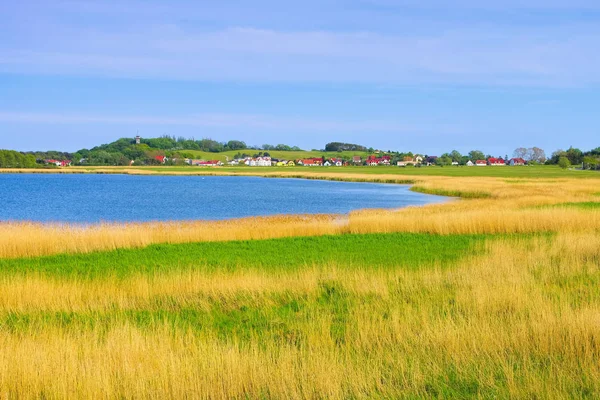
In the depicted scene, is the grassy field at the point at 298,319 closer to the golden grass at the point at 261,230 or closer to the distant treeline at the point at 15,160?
the golden grass at the point at 261,230

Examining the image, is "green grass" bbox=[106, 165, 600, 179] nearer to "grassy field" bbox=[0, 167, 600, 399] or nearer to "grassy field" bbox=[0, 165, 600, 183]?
"grassy field" bbox=[0, 165, 600, 183]

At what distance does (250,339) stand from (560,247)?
11.6 metres

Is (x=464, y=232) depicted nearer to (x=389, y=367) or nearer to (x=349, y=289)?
(x=349, y=289)

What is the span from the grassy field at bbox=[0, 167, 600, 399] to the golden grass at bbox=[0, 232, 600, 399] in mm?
31

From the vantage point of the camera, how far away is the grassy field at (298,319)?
6.88 m

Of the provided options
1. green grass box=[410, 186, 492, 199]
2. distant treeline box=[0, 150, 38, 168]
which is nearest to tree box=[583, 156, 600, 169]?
green grass box=[410, 186, 492, 199]

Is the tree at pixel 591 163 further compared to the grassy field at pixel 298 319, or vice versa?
the tree at pixel 591 163

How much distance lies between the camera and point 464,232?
23.1 m

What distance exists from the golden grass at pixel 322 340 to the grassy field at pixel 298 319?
0.03 meters

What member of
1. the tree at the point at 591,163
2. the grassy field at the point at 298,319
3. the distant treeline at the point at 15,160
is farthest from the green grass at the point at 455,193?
the distant treeline at the point at 15,160

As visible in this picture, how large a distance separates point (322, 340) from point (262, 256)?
865 centimetres

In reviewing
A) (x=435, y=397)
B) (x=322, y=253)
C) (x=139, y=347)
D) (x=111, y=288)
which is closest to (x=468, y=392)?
(x=435, y=397)

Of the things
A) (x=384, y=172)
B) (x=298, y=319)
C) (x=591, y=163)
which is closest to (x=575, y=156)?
(x=591, y=163)

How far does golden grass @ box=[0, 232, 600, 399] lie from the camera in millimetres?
6793
